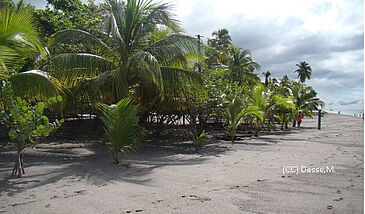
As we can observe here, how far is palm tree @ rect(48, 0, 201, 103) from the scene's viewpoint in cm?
844

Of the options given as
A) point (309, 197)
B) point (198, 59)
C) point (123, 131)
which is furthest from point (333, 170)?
point (198, 59)

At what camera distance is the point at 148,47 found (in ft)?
31.3

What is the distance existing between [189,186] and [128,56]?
6.06m

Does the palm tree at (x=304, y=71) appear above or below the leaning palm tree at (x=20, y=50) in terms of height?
above

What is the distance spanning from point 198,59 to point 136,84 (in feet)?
7.83

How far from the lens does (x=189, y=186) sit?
4.68 m

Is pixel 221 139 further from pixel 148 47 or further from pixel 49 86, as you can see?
pixel 49 86

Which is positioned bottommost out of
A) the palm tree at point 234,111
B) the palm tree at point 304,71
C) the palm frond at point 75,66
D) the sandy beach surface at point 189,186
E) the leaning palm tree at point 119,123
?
the sandy beach surface at point 189,186

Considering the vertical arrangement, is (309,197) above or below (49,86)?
below

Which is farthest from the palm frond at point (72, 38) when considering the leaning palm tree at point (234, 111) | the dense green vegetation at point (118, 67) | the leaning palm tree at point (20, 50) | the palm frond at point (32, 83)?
the leaning palm tree at point (234, 111)

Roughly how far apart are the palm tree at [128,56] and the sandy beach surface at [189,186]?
8.52 ft

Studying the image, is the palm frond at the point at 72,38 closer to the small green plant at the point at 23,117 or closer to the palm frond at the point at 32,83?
the palm frond at the point at 32,83

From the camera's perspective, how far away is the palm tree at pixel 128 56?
8.44 metres

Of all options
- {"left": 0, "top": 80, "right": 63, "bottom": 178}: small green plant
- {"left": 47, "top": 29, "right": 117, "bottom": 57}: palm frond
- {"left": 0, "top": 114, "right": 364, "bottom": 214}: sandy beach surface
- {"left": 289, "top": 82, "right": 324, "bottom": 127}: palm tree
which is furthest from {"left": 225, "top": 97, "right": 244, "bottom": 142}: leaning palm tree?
{"left": 289, "top": 82, "right": 324, "bottom": 127}: palm tree
